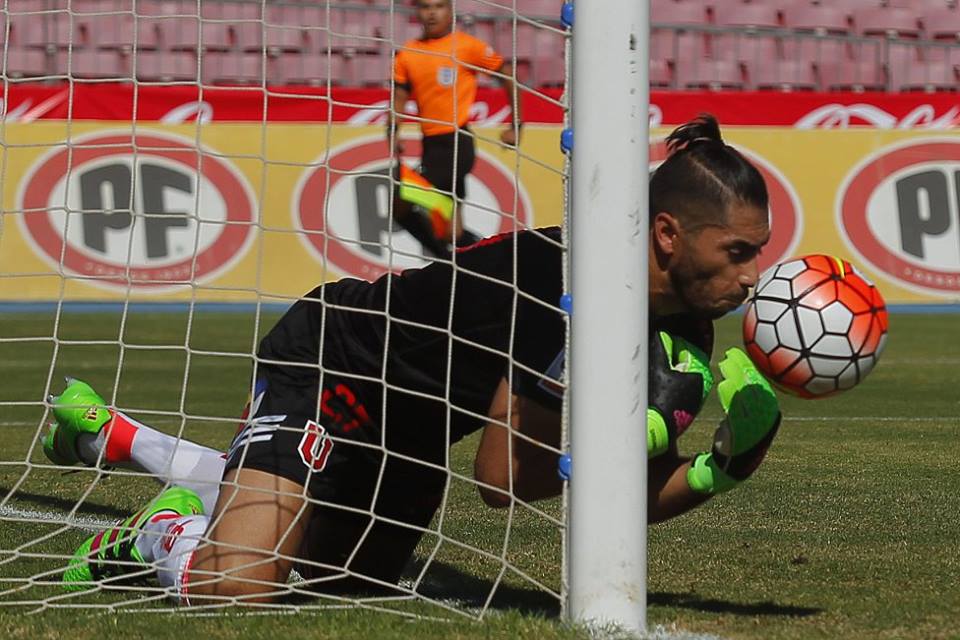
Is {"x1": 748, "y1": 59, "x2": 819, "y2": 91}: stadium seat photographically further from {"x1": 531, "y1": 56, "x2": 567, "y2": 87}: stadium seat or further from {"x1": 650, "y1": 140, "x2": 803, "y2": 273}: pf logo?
{"x1": 650, "y1": 140, "x2": 803, "y2": 273}: pf logo

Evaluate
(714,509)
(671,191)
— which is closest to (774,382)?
(671,191)

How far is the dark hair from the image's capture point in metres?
3.58

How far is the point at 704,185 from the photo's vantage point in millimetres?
3586

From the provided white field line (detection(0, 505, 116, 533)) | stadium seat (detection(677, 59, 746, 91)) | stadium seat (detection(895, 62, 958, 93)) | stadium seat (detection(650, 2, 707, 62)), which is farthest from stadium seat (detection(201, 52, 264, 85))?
white field line (detection(0, 505, 116, 533))

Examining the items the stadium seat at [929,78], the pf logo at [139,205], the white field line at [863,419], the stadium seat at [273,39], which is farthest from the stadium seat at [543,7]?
the white field line at [863,419]

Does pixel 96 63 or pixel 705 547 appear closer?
pixel 705 547

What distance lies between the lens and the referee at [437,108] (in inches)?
326

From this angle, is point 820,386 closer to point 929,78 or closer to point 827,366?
point 827,366

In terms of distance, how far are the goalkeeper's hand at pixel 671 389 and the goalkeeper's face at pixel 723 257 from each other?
189mm

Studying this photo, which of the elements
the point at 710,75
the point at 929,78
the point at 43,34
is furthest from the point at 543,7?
the point at 43,34

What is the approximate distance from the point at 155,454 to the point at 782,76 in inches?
591

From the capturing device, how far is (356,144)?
589 inches

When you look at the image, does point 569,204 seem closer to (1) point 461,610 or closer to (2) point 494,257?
(2) point 494,257

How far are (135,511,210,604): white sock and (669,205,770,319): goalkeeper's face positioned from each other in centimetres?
143
